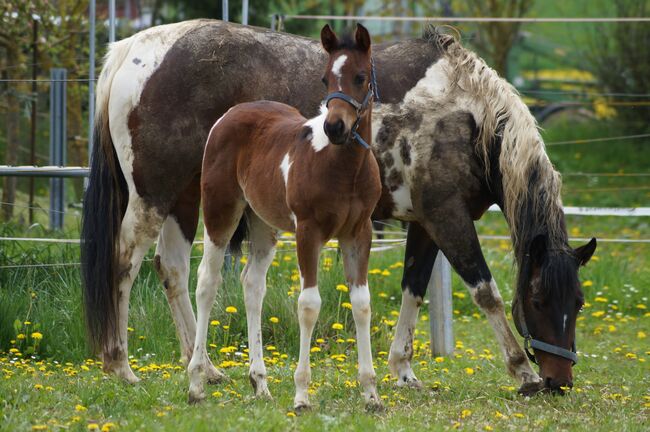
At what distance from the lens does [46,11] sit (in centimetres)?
1031

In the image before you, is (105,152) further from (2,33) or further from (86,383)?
(2,33)

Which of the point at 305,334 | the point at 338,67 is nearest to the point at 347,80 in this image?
the point at 338,67

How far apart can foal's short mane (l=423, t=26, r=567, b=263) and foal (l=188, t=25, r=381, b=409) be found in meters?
1.13

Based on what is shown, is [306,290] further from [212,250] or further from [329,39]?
[329,39]

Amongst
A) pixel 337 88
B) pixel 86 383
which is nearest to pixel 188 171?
pixel 86 383

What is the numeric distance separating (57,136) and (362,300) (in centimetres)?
551

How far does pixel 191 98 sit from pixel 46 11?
497 cm

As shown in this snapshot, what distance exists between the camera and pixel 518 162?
18.1 ft

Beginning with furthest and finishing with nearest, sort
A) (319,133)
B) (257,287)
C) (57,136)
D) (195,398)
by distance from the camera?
(57,136) → (257,287) → (195,398) → (319,133)

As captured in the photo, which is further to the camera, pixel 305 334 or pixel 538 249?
pixel 538 249

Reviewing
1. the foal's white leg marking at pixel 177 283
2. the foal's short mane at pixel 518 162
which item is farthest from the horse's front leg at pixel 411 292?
the foal's white leg marking at pixel 177 283

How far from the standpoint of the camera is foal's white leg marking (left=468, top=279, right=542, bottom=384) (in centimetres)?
550

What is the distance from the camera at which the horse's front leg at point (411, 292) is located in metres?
5.98

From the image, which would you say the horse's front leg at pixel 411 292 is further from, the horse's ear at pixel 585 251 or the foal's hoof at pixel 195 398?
the foal's hoof at pixel 195 398
